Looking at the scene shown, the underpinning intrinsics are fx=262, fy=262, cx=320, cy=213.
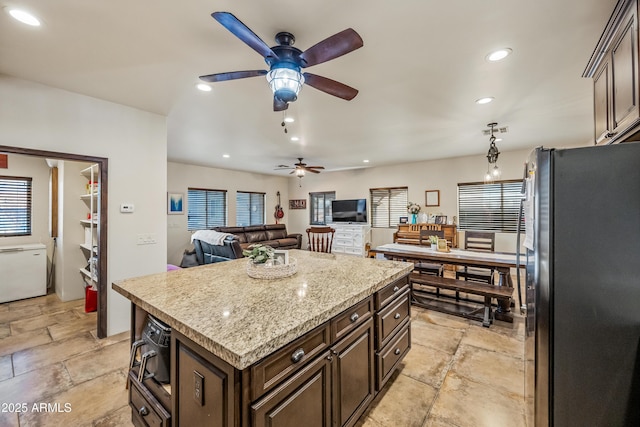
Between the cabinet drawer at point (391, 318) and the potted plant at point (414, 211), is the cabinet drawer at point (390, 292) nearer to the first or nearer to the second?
the cabinet drawer at point (391, 318)

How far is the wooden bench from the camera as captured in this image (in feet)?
10.3

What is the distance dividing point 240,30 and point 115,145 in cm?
250

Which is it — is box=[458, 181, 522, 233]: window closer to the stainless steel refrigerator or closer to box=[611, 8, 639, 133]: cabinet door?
box=[611, 8, 639, 133]: cabinet door

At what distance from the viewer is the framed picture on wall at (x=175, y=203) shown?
6598mm

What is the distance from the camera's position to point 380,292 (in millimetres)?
1865

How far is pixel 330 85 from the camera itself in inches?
77.0

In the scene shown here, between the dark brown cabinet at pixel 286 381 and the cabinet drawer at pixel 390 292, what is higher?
the cabinet drawer at pixel 390 292

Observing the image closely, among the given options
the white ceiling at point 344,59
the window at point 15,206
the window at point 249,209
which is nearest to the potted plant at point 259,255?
the white ceiling at point 344,59

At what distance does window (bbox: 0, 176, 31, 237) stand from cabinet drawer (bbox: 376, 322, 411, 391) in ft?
19.6

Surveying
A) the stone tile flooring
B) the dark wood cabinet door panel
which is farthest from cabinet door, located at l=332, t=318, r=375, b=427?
the dark wood cabinet door panel

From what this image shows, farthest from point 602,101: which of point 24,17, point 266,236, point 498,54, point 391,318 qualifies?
point 266,236

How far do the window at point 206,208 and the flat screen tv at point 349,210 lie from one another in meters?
3.32

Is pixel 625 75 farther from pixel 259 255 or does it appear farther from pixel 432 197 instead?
pixel 432 197

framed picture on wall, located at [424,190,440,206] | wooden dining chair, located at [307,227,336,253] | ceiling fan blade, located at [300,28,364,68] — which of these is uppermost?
ceiling fan blade, located at [300,28,364,68]
